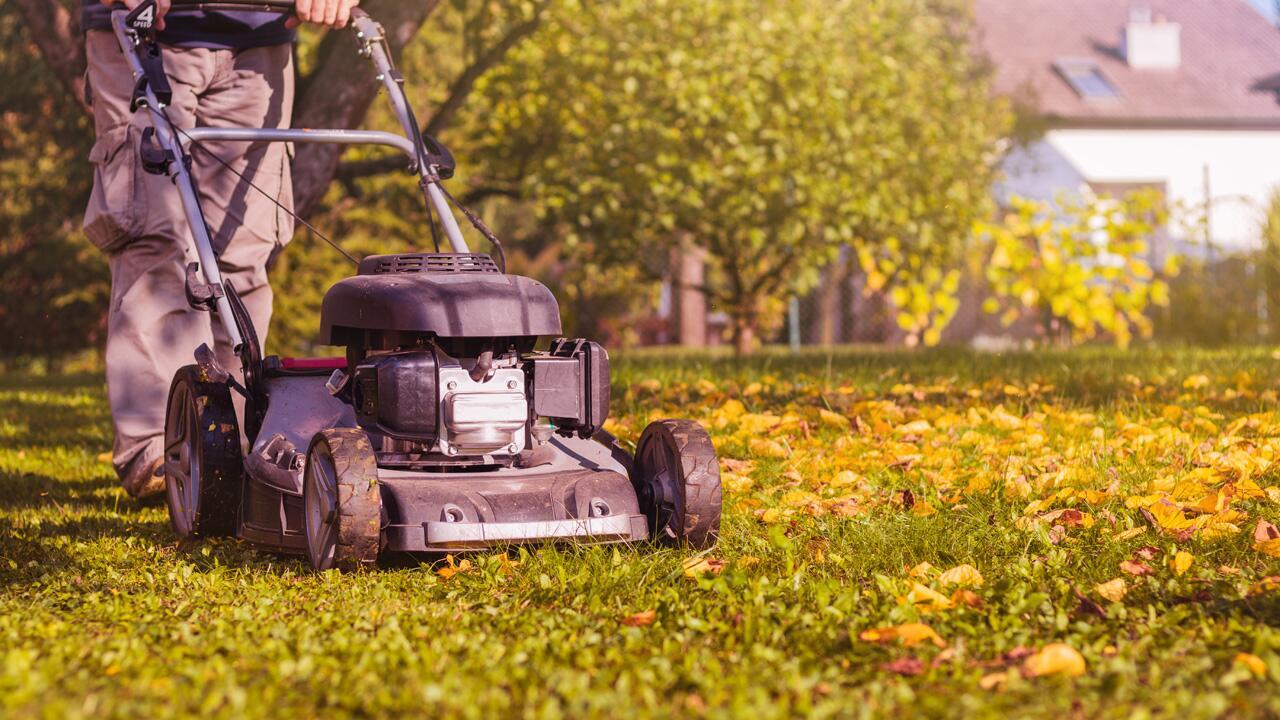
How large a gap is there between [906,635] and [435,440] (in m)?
1.16

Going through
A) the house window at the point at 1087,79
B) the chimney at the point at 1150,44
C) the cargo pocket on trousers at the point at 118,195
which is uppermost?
the chimney at the point at 1150,44

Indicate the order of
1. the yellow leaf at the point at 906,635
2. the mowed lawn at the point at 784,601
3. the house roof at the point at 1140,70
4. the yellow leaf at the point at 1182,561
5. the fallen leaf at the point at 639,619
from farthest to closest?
1. the house roof at the point at 1140,70
2. the yellow leaf at the point at 1182,561
3. the fallen leaf at the point at 639,619
4. the yellow leaf at the point at 906,635
5. the mowed lawn at the point at 784,601

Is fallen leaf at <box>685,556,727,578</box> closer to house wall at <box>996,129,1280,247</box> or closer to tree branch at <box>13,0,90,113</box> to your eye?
tree branch at <box>13,0,90,113</box>

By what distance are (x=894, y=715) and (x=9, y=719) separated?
116 centimetres

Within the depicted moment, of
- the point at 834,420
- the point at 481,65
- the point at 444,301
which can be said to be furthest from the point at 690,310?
the point at 444,301

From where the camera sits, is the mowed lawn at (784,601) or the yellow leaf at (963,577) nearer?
the mowed lawn at (784,601)

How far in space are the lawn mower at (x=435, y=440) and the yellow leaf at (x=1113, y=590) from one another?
823 millimetres

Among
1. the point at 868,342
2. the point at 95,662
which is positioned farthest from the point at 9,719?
the point at 868,342

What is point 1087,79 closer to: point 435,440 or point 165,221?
point 165,221

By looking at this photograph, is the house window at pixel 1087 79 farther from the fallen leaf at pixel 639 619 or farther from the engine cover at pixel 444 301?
the fallen leaf at pixel 639 619

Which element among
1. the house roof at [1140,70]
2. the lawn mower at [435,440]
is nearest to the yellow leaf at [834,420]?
the lawn mower at [435,440]

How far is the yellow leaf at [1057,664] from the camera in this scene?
2256mm

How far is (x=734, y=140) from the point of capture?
34.3ft

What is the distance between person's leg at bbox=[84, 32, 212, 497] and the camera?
4.27m
